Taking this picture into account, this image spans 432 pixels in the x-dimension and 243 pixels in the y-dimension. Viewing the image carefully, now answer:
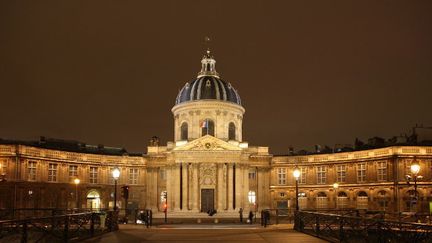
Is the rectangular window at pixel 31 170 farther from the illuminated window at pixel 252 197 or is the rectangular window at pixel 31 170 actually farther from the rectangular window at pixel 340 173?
the rectangular window at pixel 340 173

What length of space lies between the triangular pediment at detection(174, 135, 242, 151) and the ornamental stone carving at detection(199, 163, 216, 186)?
2.89 m

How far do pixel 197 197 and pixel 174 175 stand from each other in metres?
4.42

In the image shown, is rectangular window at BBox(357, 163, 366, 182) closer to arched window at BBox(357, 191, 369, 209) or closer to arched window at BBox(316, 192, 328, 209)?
arched window at BBox(357, 191, 369, 209)

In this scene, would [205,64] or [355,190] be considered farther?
[205,64]

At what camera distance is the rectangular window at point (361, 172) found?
243 ft

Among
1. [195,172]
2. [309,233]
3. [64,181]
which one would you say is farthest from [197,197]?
[309,233]

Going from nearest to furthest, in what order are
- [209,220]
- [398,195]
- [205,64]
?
[209,220], [398,195], [205,64]

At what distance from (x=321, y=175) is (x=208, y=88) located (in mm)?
20268

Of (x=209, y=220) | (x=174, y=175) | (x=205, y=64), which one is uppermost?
(x=205, y=64)

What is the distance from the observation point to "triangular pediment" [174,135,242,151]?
243ft

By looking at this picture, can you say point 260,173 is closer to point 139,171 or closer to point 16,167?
point 139,171

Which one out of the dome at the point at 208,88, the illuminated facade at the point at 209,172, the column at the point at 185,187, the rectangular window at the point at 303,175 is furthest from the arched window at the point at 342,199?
the column at the point at 185,187

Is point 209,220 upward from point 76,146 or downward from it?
downward

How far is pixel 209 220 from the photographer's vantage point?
6231cm
